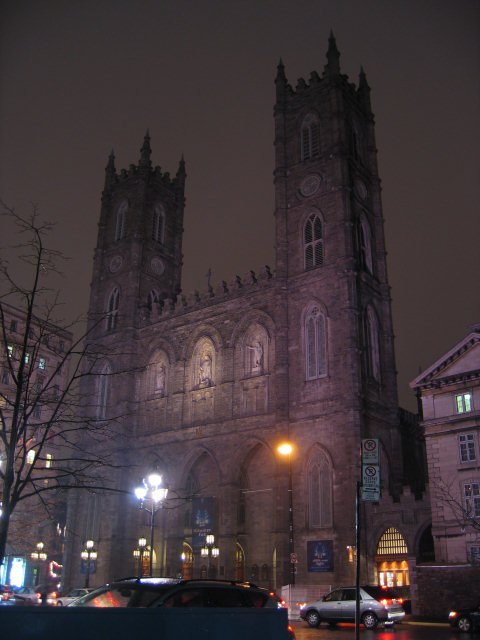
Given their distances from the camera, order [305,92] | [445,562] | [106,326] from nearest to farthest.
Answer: [445,562], [305,92], [106,326]

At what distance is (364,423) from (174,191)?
35571 mm

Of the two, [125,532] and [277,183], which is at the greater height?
[277,183]

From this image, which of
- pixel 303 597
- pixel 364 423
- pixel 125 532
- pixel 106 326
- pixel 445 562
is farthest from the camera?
pixel 106 326

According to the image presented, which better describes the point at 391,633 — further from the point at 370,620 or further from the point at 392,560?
the point at 392,560

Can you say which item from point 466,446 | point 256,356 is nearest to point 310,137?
point 256,356

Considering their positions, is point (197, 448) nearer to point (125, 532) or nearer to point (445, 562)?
point (125, 532)

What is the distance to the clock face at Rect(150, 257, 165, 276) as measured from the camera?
198ft

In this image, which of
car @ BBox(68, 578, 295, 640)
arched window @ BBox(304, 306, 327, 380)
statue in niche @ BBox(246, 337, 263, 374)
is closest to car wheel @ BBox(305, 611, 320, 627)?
car @ BBox(68, 578, 295, 640)

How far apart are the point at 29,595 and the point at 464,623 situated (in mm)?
24696

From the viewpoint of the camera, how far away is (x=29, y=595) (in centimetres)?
3647

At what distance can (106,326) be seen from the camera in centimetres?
5906

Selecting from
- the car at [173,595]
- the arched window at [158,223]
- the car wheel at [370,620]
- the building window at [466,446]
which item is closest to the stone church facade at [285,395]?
the building window at [466,446]

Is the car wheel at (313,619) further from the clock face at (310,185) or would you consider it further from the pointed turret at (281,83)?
the pointed turret at (281,83)

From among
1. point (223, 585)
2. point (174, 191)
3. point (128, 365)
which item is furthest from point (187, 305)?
point (223, 585)
